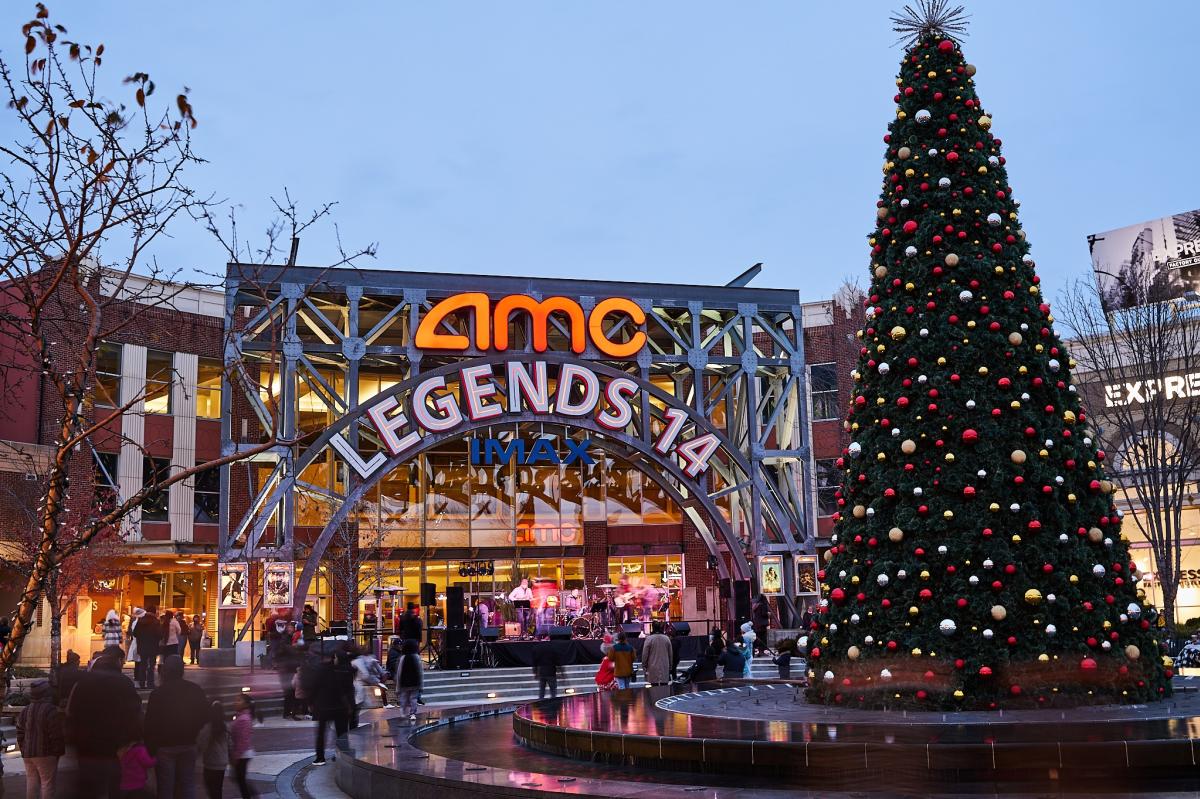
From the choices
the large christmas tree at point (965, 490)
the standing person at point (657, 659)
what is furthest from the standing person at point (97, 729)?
the standing person at point (657, 659)

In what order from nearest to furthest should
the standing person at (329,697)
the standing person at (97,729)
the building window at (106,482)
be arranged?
the standing person at (97,729) < the standing person at (329,697) < the building window at (106,482)

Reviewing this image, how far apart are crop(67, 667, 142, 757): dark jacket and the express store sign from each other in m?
23.7

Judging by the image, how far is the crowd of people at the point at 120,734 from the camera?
8.12m

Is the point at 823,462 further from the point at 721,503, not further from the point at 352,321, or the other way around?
the point at 352,321

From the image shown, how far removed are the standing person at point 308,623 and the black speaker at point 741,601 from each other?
12.0m

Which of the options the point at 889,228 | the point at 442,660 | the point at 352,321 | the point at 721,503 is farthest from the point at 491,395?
the point at 889,228

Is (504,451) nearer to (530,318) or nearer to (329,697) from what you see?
(530,318)

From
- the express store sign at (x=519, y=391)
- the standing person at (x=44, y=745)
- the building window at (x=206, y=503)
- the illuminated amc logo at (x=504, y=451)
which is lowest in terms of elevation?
the standing person at (x=44, y=745)

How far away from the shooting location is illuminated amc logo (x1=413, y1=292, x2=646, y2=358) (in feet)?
113

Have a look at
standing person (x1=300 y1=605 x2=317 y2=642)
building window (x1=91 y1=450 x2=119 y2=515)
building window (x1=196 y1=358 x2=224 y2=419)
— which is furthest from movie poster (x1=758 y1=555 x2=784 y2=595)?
building window (x1=196 y1=358 x2=224 y2=419)

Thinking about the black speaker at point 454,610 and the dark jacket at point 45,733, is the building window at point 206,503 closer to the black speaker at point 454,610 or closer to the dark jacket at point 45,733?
the black speaker at point 454,610

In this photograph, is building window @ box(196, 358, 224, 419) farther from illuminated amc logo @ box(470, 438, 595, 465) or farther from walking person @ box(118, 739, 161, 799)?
walking person @ box(118, 739, 161, 799)

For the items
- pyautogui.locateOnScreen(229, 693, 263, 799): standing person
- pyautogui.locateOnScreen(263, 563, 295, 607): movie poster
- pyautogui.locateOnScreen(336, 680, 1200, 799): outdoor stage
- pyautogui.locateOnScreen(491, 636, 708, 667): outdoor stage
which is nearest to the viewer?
pyautogui.locateOnScreen(336, 680, 1200, 799): outdoor stage

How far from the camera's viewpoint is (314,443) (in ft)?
105
